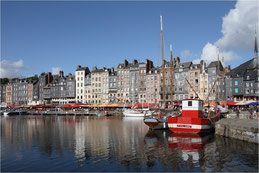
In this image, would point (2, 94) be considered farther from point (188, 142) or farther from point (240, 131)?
point (240, 131)

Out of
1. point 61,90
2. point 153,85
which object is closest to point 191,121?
point 153,85

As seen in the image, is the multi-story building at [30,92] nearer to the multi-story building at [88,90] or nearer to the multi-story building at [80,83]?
the multi-story building at [80,83]

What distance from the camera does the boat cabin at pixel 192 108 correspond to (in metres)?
35.1

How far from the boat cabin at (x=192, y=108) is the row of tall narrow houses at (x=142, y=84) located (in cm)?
3311

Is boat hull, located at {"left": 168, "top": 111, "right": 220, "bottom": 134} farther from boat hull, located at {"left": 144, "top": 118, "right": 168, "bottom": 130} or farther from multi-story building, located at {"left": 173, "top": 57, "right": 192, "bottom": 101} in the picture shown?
multi-story building, located at {"left": 173, "top": 57, "right": 192, "bottom": 101}

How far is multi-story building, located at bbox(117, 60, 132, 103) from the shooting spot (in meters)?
108

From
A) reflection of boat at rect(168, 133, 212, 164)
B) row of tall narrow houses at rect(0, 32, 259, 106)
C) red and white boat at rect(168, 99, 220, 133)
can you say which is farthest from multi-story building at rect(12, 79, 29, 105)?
reflection of boat at rect(168, 133, 212, 164)

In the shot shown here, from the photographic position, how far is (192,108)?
35.3 meters

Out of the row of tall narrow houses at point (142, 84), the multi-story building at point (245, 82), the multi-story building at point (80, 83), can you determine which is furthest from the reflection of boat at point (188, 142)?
the multi-story building at point (80, 83)

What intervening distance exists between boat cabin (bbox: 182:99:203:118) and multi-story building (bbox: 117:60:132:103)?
236ft

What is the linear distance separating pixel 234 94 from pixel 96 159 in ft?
250

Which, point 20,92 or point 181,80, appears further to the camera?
point 20,92

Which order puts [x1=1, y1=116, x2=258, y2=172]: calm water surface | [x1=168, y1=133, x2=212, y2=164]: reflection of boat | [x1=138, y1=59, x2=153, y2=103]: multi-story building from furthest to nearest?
[x1=138, y1=59, x2=153, y2=103]: multi-story building < [x1=168, y1=133, x2=212, y2=164]: reflection of boat < [x1=1, y1=116, x2=258, y2=172]: calm water surface

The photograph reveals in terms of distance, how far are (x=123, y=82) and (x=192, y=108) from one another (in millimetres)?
75365
